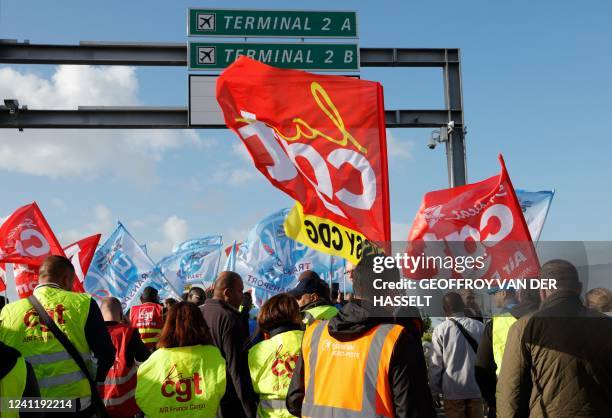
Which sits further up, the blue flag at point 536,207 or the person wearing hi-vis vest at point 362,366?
the blue flag at point 536,207

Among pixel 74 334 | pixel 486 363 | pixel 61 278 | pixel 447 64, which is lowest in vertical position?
pixel 486 363

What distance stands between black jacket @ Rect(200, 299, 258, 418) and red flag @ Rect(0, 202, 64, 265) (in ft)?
15.4

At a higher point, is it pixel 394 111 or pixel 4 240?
pixel 394 111

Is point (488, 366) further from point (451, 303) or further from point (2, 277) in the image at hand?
point (2, 277)

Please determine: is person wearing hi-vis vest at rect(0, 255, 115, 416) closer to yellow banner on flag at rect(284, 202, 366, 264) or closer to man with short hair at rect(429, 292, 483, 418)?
yellow banner on flag at rect(284, 202, 366, 264)

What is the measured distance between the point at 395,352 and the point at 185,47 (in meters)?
10.1

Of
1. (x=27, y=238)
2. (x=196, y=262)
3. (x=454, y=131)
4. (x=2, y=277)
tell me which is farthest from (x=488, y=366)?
(x=196, y=262)

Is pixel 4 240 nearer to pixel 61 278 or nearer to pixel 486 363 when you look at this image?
pixel 61 278

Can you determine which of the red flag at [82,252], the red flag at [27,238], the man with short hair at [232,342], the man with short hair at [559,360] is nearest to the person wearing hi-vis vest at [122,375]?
the man with short hair at [232,342]

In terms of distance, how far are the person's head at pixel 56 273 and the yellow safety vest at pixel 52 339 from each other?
4.3 inches

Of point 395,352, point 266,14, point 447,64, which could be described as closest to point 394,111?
point 447,64

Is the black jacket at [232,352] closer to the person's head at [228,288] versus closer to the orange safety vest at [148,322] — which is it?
the person's head at [228,288]

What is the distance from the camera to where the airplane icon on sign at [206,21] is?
37.8 ft

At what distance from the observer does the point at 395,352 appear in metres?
3.17
